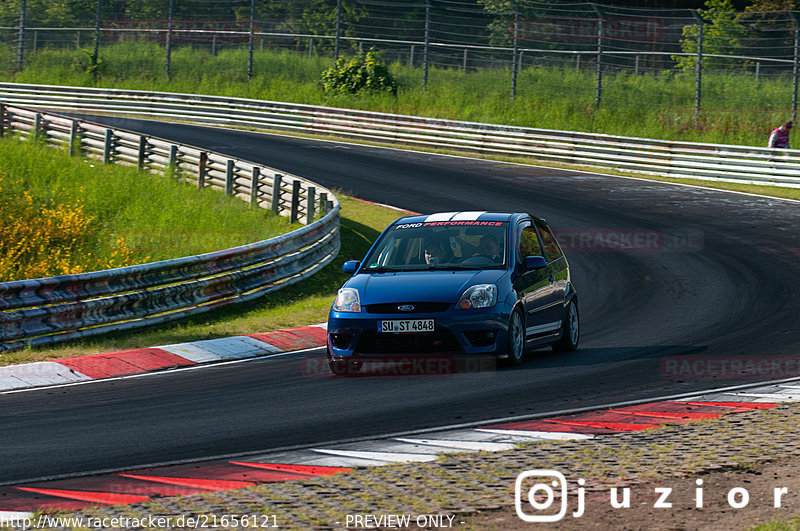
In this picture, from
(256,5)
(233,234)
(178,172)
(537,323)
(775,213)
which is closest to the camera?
(537,323)

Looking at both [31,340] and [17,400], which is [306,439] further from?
[31,340]

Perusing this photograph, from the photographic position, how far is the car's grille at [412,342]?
33.0ft

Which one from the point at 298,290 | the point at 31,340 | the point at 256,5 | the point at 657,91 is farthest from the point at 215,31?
the point at 31,340

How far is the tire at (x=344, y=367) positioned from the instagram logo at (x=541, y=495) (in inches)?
168

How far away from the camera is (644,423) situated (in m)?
7.98

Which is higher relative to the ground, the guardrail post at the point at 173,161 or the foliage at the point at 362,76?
the foliage at the point at 362,76

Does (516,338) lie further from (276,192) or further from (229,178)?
(229,178)

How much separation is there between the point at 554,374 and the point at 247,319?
5.68 m

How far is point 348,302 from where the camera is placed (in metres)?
10.4

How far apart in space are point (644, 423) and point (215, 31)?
37.5 metres

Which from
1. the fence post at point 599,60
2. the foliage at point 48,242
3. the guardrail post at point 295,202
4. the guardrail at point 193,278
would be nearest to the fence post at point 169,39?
the fence post at point 599,60

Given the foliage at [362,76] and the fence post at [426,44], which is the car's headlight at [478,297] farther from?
the foliage at [362,76]

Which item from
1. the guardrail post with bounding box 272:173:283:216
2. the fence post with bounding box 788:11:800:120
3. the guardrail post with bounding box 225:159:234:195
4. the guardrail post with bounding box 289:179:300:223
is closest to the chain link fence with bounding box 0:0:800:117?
the fence post with bounding box 788:11:800:120

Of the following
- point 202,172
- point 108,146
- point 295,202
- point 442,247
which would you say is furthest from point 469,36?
point 442,247
